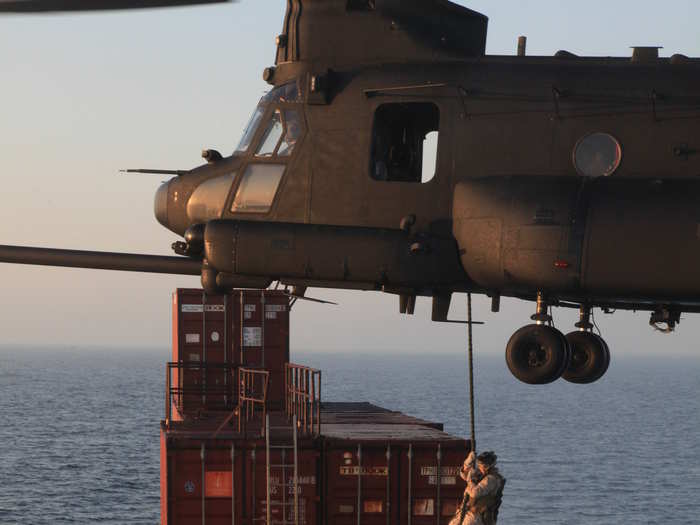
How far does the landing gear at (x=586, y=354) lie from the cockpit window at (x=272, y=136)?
3.80 m

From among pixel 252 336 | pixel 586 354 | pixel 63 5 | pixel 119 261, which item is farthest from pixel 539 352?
pixel 252 336

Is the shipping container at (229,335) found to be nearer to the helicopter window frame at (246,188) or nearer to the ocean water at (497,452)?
the helicopter window frame at (246,188)

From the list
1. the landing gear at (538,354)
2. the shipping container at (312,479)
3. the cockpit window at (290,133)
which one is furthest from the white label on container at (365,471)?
the landing gear at (538,354)

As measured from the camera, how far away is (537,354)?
40.7 ft

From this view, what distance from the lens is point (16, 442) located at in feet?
293

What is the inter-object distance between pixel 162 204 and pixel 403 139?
301 centimetres

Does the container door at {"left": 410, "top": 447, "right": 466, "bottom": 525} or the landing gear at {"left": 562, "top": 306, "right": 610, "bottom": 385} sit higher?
the landing gear at {"left": 562, "top": 306, "right": 610, "bottom": 385}

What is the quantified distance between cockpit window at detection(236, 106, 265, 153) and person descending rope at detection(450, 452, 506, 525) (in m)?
4.32

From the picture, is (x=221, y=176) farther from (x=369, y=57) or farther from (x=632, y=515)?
(x=632, y=515)

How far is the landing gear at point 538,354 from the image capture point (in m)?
12.3

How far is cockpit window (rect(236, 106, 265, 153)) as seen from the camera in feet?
45.5

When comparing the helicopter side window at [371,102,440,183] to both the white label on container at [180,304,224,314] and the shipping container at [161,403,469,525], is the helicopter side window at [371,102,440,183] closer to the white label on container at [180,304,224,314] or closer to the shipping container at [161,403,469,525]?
the shipping container at [161,403,469,525]

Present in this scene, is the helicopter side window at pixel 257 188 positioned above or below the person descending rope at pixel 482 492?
above

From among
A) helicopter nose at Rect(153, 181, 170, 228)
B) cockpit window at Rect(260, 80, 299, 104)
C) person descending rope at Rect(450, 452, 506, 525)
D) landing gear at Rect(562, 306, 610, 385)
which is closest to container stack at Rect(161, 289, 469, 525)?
helicopter nose at Rect(153, 181, 170, 228)
